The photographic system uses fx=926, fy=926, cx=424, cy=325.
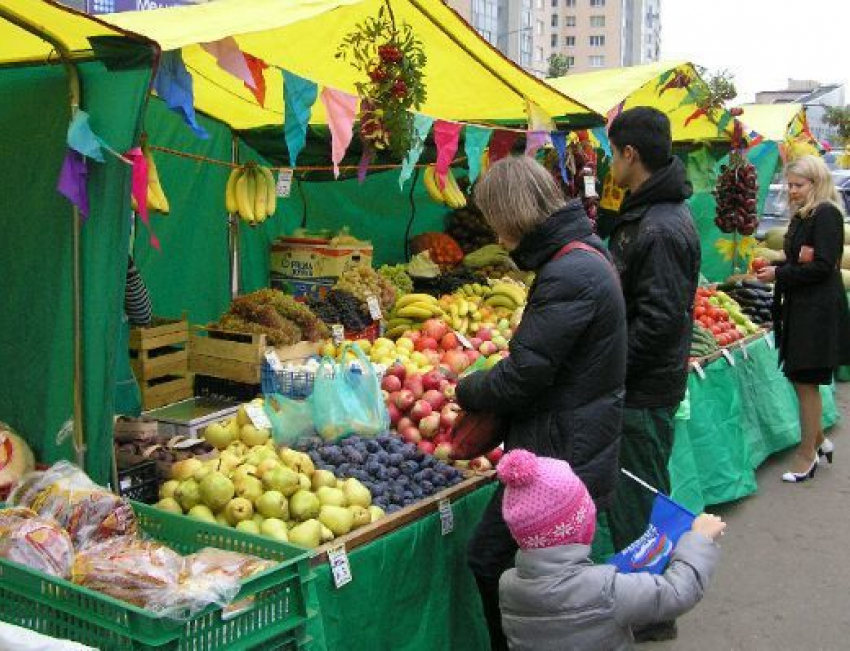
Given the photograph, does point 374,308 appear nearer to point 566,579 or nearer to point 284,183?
point 284,183

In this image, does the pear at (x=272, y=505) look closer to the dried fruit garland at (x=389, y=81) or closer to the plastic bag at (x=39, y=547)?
the plastic bag at (x=39, y=547)

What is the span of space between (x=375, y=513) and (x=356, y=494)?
98 mm

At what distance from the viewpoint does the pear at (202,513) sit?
3.21 m

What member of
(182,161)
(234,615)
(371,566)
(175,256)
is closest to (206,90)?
(182,161)

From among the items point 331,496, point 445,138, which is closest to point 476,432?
point 331,496

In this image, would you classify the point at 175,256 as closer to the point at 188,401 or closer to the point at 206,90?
the point at 206,90

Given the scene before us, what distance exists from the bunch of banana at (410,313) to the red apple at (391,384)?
164 centimetres

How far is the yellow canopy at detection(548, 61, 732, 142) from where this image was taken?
286 inches

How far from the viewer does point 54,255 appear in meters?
3.41

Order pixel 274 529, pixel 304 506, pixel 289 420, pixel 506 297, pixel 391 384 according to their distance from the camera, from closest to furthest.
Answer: pixel 274 529 < pixel 304 506 < pixel 289 420 < pixel 391 384 < pixel 506 297

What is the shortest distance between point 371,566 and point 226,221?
4385mm

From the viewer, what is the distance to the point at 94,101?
10.5 feet

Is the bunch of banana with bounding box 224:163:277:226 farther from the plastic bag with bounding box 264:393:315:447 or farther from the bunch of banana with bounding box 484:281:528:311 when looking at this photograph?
the plastic bag with bounding box 264:393:315:447

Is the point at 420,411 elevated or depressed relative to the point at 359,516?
elevated
